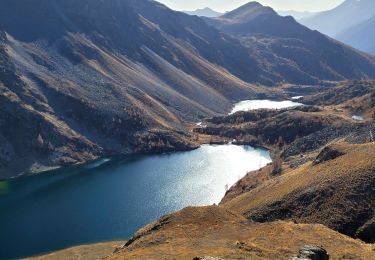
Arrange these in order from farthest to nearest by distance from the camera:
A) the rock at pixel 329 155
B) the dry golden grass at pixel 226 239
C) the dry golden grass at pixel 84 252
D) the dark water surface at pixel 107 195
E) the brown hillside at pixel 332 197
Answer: the dark water surface at pixel 107 195
the dry golden grass at pixel 84 252
the rock at pixel 329 155
the brown hillside at pixel 332 197
the dry golden grass at pixel 226 239

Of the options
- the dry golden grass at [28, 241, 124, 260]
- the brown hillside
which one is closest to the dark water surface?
the dry golden grass at [28, 241, 124, 260]

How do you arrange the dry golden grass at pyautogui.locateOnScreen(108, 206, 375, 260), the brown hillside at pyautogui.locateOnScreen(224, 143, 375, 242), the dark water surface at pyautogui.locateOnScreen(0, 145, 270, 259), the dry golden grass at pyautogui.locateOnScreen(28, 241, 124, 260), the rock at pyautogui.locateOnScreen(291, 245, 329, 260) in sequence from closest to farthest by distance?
the rock at pyautogui.locateOnScreen(291, 245, 329, 260)
the dry golden grass at pyautogui.locateOnScreen(108, 206, 375, 260)
the brown hillside at pyautogui.locateOnScreen(224, 143, 375, 242)
the dry golden grass at pyautogui.locateOnScreen(28, 241, 124, 260)
the dark water surface at pyautogui.locateOnScreen(0, 145, 270, 259)

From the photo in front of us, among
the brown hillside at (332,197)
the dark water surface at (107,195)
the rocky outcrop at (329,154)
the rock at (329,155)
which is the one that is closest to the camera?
the brown hillside at (332,197)

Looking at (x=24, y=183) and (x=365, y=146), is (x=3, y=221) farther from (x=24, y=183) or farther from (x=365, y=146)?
(x=365, y=146)

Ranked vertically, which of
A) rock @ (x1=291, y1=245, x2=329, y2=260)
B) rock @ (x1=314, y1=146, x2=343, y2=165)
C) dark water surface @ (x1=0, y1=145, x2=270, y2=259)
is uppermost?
rock @ (x1=314, y1=146, x2=343, y2=165)

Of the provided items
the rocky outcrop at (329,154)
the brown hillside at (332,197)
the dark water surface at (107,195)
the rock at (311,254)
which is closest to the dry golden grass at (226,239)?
the rock at (311,254)

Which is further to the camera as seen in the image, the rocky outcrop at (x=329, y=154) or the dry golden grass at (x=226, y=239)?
the rocky outcrop at (x=329, y=154)

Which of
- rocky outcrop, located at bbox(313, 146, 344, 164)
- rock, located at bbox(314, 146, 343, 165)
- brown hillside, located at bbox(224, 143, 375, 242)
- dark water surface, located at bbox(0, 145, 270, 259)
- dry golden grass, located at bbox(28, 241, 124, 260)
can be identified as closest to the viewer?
brown hillside, located at bbox(224, 143, 375, 242)

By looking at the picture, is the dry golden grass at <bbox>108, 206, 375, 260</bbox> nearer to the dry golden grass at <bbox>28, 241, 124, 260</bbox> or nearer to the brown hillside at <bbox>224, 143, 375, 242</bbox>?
the brown hillside at <bbox>224, 143, 375, 242</bbox>

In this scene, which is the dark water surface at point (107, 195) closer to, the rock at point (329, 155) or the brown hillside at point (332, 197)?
the brown hillside at point (332, 197)

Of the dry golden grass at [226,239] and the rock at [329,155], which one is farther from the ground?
the rock at [329,155]
